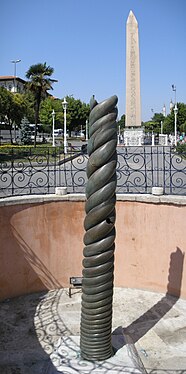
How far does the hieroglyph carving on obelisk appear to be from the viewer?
24906mm

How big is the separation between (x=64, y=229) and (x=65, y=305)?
64.1 inches

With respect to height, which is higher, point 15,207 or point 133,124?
point 133,124

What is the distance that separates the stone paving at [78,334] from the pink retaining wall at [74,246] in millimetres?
Answer: 302

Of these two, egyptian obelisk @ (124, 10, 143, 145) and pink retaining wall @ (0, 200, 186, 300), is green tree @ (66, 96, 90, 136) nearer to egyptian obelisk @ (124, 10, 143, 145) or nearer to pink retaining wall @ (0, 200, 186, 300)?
egyptian obelisk @ (124, 10, 143, 145)

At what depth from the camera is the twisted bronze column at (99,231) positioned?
4.55 meters

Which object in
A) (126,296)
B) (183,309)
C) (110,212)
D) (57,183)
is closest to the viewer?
(110,212)

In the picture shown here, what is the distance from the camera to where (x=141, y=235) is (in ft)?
26.6

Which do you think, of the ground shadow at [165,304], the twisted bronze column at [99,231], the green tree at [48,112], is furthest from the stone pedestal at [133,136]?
the green tree at [48,112]

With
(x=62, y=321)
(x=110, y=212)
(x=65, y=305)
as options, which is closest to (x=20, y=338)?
(x=62, y=321)

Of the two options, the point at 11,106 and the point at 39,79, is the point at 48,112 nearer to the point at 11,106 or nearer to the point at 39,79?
the point at 11,106

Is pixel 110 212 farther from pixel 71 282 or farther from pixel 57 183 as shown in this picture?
pixel 57 183

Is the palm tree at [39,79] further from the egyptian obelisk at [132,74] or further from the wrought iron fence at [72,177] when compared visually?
the wrought iron fence at [72,177]

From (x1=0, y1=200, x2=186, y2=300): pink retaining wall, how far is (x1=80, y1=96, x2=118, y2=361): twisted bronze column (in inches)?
130

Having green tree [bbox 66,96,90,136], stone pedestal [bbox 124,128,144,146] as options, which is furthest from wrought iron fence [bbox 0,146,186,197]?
green tree [bbox 66,96,90,136]
